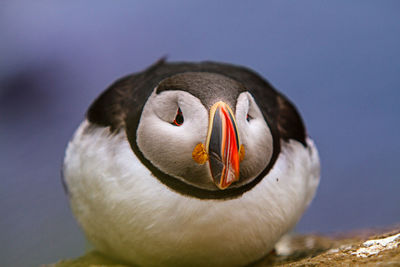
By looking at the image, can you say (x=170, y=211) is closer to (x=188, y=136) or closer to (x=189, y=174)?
(x=189, y=174)

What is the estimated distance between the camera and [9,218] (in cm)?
269

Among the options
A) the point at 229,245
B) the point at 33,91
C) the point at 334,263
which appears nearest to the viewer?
the point at 334,263

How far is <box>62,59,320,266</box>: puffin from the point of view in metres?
1.39

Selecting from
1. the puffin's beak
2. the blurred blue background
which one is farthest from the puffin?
the blurred blue background

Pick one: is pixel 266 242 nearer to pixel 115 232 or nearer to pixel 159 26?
pixel 115 232

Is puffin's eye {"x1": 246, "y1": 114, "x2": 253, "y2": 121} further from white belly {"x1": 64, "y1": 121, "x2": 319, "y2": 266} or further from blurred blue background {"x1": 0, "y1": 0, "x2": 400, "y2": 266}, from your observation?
blurred blue background {"x1": 0, "y1": 0, "x2": 400, "y2": 266}

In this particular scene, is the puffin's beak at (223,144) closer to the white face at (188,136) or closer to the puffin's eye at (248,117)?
the white face at (188,136)

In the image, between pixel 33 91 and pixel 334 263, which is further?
pixel 33 91

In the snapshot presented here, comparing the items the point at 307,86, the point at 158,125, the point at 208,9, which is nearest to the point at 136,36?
the point at 208,9

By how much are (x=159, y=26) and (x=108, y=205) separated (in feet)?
8.47

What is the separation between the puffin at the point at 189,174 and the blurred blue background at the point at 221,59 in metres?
1.33

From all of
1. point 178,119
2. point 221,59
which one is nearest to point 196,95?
point 178,119

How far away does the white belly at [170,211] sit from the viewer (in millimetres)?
1553

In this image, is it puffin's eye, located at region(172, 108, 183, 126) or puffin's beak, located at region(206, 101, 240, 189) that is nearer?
puffin's beak, located at region(206, 101, 240, 189)
